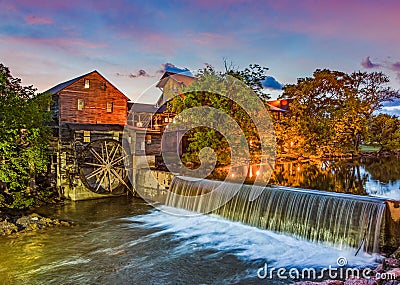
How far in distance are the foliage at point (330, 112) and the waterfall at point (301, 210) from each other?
51.6 ft

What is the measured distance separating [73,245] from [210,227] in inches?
167

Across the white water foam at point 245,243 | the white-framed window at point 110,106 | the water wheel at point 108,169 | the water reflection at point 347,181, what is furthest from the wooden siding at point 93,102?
the water reflection at point 347,181

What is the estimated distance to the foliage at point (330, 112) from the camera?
2934 centimetres

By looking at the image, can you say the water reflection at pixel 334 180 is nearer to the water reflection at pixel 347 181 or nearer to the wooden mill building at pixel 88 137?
the water reflection at pixel 347 181

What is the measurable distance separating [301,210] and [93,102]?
15.4 m

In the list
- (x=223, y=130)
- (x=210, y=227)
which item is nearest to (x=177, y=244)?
(x=210, y=227)

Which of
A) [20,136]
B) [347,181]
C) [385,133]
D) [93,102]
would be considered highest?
[93,102]

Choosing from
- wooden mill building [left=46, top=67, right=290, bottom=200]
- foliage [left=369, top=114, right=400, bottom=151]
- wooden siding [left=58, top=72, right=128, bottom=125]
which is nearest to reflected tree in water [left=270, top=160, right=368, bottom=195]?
wooden mill building [left=46, top=67, right=290, bottom=200]

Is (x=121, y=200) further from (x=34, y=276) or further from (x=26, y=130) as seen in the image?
(x=34, y=276)

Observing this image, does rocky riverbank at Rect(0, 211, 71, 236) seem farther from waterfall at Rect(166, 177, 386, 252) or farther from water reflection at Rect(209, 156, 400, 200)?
water reflection at Rect(209, 156, 400, 200)

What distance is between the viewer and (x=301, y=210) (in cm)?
976

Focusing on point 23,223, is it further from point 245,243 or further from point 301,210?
point 301,210

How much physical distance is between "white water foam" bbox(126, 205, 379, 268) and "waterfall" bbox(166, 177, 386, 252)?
0.25 meters

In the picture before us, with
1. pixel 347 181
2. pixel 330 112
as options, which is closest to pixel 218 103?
pixel 347 181
